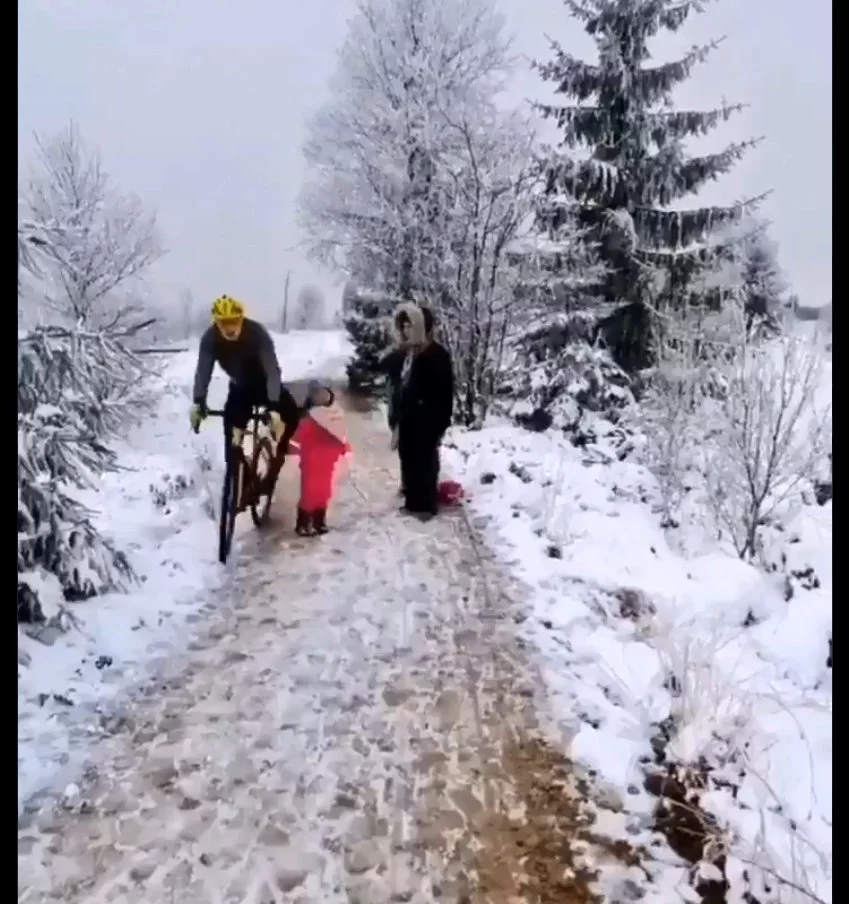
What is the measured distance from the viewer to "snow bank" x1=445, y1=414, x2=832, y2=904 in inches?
61.2

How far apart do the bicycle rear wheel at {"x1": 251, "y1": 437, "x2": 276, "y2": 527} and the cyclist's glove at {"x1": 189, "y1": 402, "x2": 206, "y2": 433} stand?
16 centimetres

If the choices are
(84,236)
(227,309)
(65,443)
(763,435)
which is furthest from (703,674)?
(84,236)

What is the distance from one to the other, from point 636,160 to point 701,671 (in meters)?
1.20

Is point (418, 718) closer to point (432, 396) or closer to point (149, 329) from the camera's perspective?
point (432, 396)

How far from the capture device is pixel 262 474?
2127mm

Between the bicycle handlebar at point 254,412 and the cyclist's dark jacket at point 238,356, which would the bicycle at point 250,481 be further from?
the cyclist's dark jacket at point 238,356

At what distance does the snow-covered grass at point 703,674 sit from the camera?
5.03ft

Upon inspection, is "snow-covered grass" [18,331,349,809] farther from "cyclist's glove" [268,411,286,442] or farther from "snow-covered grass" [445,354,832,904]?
"snow-covered grass" [445,354,832,904]

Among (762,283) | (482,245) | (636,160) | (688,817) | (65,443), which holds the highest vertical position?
(636,160)

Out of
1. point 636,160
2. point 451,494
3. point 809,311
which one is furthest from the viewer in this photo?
point 451,494

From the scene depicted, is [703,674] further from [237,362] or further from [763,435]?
[237,362]

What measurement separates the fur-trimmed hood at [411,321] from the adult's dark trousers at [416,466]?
0.25 meters

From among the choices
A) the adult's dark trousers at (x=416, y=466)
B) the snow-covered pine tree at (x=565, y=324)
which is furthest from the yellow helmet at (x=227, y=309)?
the snow-covered pine tree at (x=565, y=324)

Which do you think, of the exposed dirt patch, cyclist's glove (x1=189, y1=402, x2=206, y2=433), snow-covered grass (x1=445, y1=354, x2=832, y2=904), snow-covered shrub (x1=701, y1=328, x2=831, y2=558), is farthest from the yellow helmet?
the exposed dirt patch
